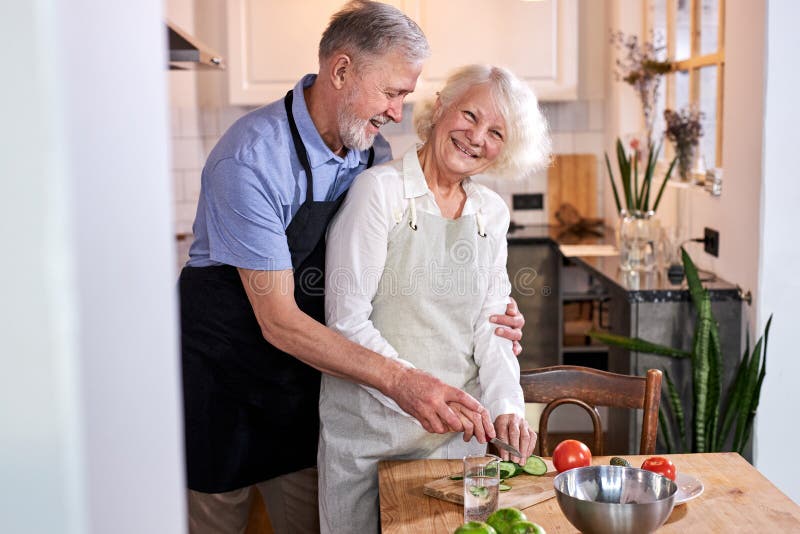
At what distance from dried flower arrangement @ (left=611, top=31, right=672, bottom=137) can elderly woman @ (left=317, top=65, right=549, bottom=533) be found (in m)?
2.34

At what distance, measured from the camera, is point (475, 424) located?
68.8 inches

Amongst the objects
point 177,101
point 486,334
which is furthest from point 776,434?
point 177,101

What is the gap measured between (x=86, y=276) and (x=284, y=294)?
143 cm

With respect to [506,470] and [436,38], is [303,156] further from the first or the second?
[436,38]

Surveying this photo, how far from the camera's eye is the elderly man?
6.02 feet

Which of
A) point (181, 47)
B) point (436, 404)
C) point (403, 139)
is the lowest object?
point (436, 404)

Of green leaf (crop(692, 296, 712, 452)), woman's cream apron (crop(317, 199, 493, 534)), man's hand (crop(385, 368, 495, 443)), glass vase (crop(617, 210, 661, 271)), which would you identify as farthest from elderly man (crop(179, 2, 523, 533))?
glass vase (crop(617, 210, 661, 271))

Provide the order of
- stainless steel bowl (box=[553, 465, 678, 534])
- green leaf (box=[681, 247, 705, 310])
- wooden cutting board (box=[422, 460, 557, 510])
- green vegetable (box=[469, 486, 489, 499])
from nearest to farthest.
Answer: stainless steel bowl (box=[553, 465, 678, 534]) → green vegetable (box=[469, 486, 489, 499]) → wooden cutting board (box=[422, 460, 557, 510]) → green leaf (box=[681, 247, 705, 310])

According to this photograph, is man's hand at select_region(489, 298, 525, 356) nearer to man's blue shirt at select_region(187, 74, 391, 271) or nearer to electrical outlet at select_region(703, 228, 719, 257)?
man's blue shirt at select_region(187, 74, 391, 271)

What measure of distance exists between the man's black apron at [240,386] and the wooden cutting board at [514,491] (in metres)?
0.53

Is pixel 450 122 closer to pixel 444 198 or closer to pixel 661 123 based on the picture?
pixel 444 198

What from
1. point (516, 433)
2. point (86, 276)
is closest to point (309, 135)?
point (516, 433)

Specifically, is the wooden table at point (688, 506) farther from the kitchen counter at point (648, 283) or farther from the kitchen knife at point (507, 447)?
the kitchen counter at point (648, 283)

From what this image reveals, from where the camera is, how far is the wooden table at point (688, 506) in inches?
59.7
